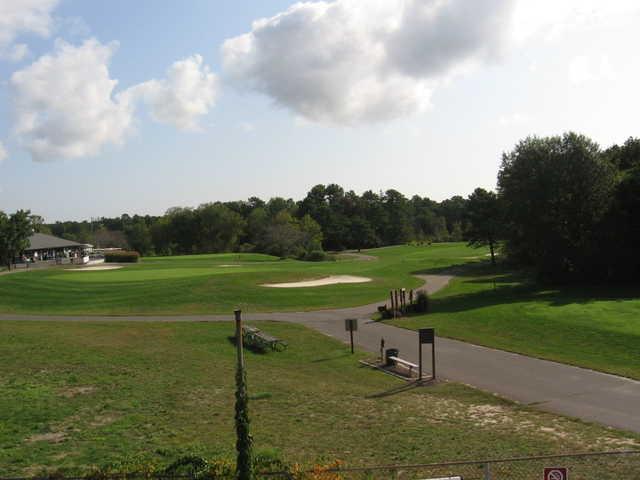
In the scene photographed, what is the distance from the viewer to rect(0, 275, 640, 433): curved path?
15.1 m

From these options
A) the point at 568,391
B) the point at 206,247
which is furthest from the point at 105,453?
the point at 206,247

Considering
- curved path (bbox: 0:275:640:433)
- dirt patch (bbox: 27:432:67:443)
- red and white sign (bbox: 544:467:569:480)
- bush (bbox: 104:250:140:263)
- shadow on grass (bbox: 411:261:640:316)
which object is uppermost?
bush (bbox: 104:250:140:263)

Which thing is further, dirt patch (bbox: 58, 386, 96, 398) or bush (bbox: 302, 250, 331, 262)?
bush (bbox: 302, 250, 331, 262)

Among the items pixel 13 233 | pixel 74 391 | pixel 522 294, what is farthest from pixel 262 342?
pixel 13 233

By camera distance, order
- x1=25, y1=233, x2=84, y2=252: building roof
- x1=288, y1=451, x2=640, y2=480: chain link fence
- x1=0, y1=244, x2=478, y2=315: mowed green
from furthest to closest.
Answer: x1=25, y1=233, x2=84, y2=252: building roof
x1=0, y1=244, x2=478, y2=315: mowed green
x1=288, y1=451, x2=640, y2=480: chain link fence

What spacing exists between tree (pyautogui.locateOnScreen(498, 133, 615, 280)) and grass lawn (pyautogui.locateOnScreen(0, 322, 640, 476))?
87.9 feet

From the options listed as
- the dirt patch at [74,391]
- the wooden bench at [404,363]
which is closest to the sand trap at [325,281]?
the wooden bench at [404,363]

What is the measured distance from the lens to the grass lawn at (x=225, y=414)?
447 inches

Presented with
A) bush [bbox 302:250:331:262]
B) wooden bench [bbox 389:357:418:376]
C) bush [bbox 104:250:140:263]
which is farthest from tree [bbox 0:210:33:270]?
wooden bench [bbox 389:357:418:376]

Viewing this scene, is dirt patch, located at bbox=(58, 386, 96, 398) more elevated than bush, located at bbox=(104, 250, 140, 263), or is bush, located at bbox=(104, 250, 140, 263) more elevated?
bush, located at bbox=(104, 250, 140, 263)

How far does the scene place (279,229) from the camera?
10506 cm

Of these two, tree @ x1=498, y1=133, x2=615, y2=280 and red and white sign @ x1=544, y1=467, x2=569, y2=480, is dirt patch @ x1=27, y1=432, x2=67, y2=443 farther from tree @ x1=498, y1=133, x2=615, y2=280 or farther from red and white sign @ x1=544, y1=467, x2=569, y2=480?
tree @ x1=498, y1=133, x2=615, y2=280

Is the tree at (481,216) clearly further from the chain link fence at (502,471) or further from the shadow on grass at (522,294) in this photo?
the chain link fence at (502,471)

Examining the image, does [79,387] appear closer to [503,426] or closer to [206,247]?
[503,426]
